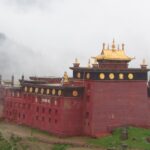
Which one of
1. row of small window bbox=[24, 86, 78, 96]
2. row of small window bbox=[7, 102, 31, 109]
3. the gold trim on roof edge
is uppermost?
the gold trim on roof edge

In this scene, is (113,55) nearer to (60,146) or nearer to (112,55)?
(112,55)

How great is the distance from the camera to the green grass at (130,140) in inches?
1593

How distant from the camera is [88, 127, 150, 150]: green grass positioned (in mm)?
40450

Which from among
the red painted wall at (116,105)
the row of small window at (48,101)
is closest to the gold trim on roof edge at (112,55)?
the red painted wall at (116,105)

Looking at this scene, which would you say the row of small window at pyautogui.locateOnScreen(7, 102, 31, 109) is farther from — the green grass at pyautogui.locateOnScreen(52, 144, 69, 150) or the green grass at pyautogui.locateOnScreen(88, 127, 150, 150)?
the green grass at pyautogui.locateOnScreen(88, 127, 150, 150)

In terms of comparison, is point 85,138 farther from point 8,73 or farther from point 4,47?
point 4,47

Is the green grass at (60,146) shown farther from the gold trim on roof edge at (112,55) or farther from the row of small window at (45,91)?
the gold trim on roof edge at (112,55)

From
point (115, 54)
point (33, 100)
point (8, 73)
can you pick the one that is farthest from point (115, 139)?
point (8, 73)

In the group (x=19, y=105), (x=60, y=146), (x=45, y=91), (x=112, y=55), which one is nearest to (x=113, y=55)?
(x=112, y=55)

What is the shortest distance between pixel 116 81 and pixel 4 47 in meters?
126

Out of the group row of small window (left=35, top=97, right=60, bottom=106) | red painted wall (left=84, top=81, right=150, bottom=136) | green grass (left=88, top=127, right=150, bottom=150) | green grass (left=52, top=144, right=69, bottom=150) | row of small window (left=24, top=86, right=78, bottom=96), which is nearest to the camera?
green grass (left=88, top=127, right=150, bottom=150)

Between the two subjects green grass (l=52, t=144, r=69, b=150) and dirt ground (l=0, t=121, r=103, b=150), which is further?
dirt ground (l=0, t=121, r=103, b=150)

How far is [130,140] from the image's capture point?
136ft

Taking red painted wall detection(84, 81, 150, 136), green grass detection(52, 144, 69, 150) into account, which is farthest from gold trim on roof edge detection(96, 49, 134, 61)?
green grass detection(52, 144, 69, 150)
